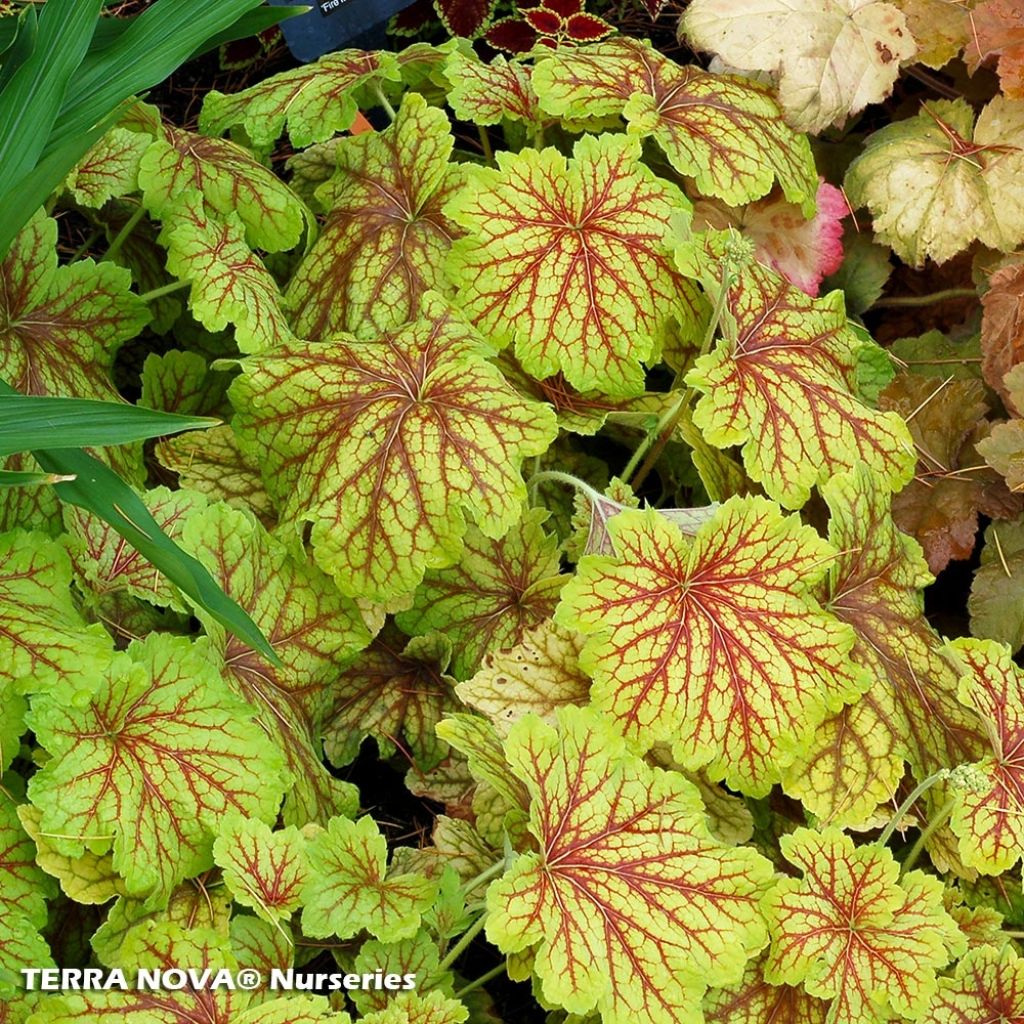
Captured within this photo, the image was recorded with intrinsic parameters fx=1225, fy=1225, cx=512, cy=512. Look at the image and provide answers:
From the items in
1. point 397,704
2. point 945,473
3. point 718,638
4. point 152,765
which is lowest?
point 945,473

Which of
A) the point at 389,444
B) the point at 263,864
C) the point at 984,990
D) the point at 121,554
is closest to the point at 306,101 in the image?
the point at 389,444

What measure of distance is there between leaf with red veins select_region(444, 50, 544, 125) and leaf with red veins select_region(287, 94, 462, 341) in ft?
0.14

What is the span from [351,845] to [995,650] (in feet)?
2.70

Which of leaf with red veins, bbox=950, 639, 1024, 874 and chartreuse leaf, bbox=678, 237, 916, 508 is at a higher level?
chartreuse leaf, bbox=678, 237, 916, 508

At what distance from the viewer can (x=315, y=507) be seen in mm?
1524

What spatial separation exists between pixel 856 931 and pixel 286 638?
76cm

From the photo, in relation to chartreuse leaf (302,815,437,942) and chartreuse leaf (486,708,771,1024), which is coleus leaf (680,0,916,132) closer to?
chartreuse leaf (486,708,771,1024)

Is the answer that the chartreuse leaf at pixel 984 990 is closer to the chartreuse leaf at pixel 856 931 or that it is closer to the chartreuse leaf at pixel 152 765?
the chartreuse leaf at pixel 856 931

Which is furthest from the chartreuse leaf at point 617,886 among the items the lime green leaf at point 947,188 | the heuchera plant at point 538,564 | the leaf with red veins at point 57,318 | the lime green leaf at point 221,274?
the lime green leaf at point 947,188

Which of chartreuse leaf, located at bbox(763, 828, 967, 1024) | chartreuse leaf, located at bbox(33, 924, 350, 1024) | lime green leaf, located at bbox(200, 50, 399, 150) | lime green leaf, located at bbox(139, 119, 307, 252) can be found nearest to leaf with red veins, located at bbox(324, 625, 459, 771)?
chartreuse leaf, located at bbox(33, 924, 350, 1024)

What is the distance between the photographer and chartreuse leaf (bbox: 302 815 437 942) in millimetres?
1281

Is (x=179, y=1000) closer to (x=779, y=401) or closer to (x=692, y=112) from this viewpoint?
(x=779, y=401)

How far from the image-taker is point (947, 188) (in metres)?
1.99

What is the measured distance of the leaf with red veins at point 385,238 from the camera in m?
1.75
